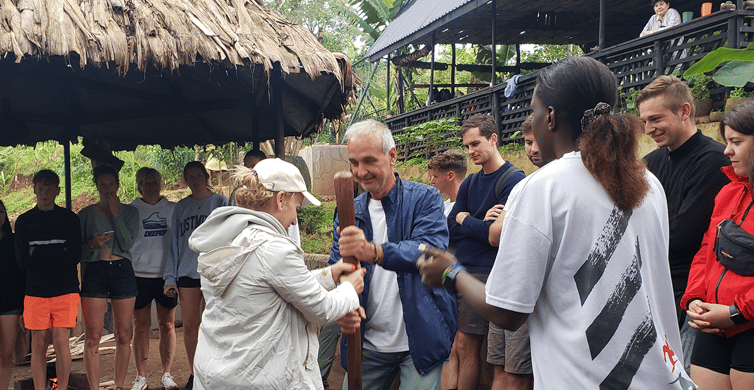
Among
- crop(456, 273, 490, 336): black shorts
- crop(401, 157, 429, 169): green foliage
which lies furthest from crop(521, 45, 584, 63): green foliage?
crop(456, 273, 490, 336): black shorts

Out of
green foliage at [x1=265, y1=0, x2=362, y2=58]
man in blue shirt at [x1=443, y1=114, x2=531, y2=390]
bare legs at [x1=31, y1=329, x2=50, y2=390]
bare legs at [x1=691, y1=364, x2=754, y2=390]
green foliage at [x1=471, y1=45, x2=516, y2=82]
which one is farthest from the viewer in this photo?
green foliage at [x1=265, y1=0, x2=362, y2=58]

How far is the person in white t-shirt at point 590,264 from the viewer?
145 cm

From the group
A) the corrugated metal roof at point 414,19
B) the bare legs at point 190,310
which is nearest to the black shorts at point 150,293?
the bare legs at point 190,310

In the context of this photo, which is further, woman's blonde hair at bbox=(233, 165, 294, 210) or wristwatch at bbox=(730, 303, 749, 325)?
woman's blonde hair at bbox=(233, 165, 294, 210)

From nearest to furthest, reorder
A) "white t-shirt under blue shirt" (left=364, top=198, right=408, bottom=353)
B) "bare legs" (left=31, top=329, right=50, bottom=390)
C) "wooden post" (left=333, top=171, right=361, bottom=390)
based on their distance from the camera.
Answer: "wooden post" (left=333, top=171, right=361, bottom=390)
"white t-shirt under blue shirt" (left=364, top=198, right=408, bottom=353)
"bare legs" (left=31, top=329, right=50, bottom=390)

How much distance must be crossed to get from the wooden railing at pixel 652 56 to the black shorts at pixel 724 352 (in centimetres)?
433

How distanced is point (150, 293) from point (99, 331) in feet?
2.13

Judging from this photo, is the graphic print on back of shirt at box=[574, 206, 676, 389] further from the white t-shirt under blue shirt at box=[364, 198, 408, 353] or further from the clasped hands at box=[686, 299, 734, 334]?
the white t-shirt under blue shirt at box=[364, 198, 408, 353]

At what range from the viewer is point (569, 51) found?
1761 centimetres

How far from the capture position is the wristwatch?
92.9 inches

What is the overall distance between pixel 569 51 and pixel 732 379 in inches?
662

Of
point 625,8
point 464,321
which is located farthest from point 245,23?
point 625,8

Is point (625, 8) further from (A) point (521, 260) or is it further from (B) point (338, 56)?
(A) point (521, 260)

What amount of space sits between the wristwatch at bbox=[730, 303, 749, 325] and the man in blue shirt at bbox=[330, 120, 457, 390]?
1.22m
